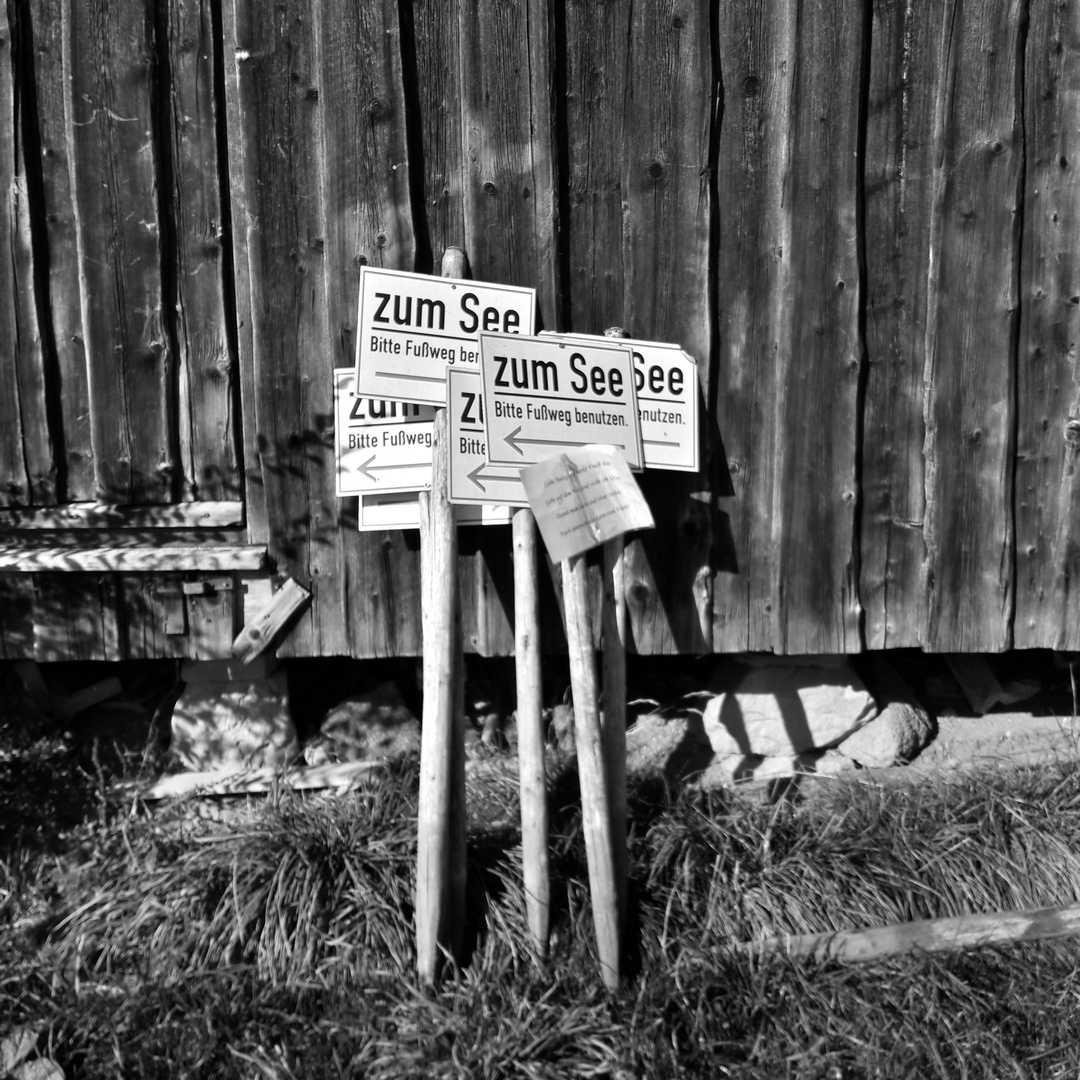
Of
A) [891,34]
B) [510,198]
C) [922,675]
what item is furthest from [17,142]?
[922,675]

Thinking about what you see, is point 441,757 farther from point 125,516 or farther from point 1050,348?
point 1050,348

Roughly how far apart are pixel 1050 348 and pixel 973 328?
28cm

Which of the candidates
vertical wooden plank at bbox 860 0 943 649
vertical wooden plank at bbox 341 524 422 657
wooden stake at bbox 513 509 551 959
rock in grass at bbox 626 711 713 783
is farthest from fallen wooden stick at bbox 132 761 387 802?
vertical wooden plank at bbox 860 0 943 649

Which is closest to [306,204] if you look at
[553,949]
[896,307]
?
[896,307]

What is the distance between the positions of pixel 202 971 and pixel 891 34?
3534 millimetres

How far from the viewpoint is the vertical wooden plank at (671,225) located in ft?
10.6

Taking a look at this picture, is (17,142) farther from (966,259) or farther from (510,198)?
(966,259)

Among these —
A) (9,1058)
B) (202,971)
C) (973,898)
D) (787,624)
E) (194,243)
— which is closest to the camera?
(9,1058)

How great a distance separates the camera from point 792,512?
3477 millimetres

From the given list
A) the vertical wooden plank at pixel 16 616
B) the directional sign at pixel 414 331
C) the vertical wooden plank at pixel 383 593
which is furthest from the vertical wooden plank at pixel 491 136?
the vertical wooden plank at pixel 16 616

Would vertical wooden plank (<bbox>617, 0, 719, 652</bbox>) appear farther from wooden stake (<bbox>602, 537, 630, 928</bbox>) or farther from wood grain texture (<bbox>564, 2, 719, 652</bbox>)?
wooden stake (<bbox>602, 537, 630, 928</bbox>)

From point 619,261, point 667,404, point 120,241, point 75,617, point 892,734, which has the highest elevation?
point 120,241

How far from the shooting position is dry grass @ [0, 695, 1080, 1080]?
2.62m

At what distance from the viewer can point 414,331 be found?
3.06 metres
